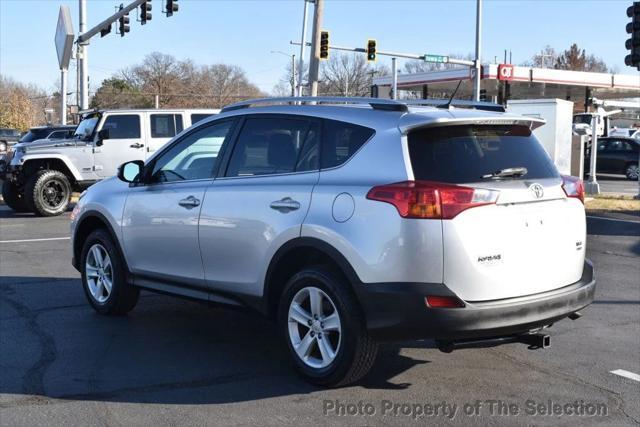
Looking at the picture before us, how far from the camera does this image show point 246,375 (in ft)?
16.9

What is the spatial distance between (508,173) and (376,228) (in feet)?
3.12

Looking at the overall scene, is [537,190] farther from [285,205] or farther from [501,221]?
[285,205]

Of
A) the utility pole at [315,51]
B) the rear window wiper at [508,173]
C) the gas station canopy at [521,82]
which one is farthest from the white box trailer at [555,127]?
the gas station canopy at [521,82]

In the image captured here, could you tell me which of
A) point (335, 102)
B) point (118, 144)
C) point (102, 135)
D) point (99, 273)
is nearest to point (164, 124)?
point (118, 144)

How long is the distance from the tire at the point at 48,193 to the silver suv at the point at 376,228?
1051cm

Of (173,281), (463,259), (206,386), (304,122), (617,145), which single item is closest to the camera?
(463,259)

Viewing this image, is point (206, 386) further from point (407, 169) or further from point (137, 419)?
point (407, 169)

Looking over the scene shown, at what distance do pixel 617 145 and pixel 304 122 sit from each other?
2837cm

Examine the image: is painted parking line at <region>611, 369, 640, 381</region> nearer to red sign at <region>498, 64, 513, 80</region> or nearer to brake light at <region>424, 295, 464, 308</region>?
brake light at <region>424, 295, 464, 308</region>

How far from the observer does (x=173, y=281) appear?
603 cm

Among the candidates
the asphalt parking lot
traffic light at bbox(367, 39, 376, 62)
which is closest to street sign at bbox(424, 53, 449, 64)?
traffic light at bbox(367, 39, 376, 62)

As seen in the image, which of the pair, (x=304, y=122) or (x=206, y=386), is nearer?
(x=206, y=386)

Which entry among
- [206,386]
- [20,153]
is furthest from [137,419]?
[20,153]

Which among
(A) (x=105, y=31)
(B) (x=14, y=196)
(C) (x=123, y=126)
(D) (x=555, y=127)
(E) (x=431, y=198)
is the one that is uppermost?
(A) (x=105, y=31)
